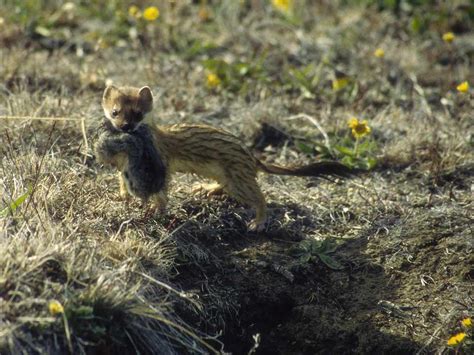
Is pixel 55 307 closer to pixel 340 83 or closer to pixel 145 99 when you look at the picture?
pixel 145 99

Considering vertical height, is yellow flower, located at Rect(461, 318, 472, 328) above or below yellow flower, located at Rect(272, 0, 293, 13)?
above

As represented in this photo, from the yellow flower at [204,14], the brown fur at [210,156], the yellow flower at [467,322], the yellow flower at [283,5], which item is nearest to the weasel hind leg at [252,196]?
the brown fur at [210,156]

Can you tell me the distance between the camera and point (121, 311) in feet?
15.2

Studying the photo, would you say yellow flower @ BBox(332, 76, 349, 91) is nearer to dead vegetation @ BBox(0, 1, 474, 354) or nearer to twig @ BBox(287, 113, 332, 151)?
dead vegetation @ BBox(0, 1, 474, 354)

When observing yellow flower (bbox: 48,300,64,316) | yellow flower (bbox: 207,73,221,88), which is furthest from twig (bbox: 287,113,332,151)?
yellow flower (bbox: 48,300,64,316)

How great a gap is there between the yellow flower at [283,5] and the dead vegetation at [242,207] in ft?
0.94

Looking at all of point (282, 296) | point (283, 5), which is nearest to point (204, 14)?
point (283, 5)

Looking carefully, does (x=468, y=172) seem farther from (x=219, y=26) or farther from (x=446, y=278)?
(x=219, y=26)

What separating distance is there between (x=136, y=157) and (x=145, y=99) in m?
0.63

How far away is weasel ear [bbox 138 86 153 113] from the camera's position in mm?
5805

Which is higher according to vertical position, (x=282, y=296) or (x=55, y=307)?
(x=55, y=307)

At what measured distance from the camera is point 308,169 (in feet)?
20.1

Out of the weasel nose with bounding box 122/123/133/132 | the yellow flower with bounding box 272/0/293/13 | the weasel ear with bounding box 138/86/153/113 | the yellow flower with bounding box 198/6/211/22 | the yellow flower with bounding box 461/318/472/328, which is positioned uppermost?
the weasel nose with bounding box 122/123/133/132

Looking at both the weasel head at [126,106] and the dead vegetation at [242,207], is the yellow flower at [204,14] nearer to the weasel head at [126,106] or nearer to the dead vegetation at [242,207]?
the dead vegetation at [242,207]
